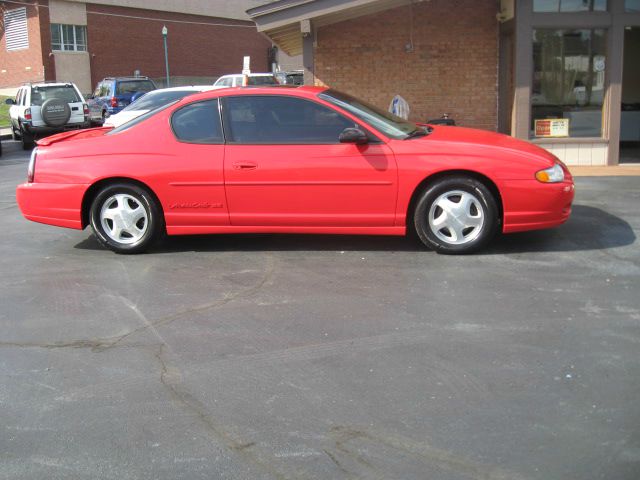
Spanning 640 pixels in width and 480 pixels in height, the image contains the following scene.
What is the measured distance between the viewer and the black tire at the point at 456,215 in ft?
22.0

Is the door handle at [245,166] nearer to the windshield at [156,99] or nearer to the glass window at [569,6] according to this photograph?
the windshield at [156,99]

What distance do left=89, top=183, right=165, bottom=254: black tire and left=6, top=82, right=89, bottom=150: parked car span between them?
15.2m

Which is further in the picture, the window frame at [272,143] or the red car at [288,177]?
the window frame at [272,143]

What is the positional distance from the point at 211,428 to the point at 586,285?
11.2ft

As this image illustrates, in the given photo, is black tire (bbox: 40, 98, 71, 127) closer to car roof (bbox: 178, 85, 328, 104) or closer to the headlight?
car roof (bbox: 178, 85, 328, 104)

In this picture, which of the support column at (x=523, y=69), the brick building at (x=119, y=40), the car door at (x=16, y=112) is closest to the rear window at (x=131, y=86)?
the car door at (x=16, y=112)

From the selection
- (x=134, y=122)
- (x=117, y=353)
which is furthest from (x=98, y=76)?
(x=117, y=353)

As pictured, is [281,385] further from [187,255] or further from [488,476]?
[187,255]

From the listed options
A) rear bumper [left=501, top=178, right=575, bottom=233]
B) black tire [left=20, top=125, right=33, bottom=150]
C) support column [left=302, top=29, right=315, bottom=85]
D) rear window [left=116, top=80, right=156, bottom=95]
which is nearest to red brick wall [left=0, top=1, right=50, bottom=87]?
rear window [left=116, top=80, right=156, bottom=95]

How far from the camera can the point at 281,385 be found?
13.9ft

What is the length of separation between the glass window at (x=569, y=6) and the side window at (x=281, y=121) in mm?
6430

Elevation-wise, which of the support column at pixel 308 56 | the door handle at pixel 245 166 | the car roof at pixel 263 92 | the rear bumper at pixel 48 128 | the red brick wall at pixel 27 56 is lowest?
the door handle at pixel 245 166

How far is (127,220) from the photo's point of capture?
283 inches

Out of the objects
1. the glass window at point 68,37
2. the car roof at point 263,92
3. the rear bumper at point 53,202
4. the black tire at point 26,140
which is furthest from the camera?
the glass window at point 68,37
